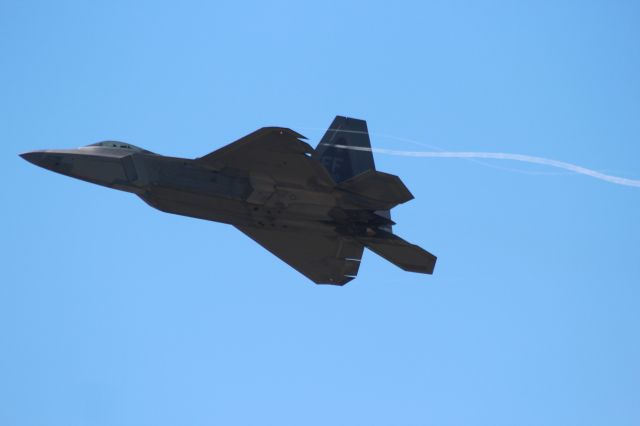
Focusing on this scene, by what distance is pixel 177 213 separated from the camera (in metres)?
35.4

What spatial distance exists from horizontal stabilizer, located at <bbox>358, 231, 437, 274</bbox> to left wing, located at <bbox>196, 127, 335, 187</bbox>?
307 centimetres

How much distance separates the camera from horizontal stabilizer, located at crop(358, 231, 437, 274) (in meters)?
36.5

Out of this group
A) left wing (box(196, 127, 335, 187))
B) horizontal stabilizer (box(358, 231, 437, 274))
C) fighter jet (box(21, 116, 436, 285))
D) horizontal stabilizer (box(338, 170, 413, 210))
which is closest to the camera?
horizontal stabilizer (box(338, 170, 413, 210))

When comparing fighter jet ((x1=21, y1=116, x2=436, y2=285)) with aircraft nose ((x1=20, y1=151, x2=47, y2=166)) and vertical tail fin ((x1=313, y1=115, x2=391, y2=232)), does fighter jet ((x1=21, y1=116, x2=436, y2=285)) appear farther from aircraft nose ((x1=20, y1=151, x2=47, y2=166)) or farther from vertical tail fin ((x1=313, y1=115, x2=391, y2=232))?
vertical tail fin ((x1=313, y1=115, x2=391, y2=232))

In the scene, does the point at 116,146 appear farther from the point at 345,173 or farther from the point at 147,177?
the point at 345,173

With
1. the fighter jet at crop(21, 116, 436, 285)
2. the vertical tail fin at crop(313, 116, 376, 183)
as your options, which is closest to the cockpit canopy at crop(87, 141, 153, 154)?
the fighter jet at crop(21, 116, 436, 285)

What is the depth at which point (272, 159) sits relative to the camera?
34.7 metres

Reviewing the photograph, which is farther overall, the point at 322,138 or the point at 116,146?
the point at 322,138

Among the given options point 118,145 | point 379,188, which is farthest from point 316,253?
point 118,145

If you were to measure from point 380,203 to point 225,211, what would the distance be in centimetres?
520

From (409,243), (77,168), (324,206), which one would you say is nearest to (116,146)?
(77,168)

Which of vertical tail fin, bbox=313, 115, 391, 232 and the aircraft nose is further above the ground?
vertical tail fin, bbox=313, 115, 391, 232

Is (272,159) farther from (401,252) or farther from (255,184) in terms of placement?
(401,252)

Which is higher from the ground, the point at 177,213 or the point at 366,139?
the point at 366,139
